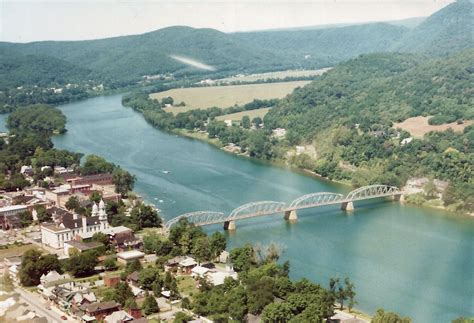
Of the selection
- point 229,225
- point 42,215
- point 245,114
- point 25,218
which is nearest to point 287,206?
point 229,225

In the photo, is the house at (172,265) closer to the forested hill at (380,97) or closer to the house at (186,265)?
the house at (186,265)

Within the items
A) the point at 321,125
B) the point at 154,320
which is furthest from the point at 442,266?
the point at 321,125

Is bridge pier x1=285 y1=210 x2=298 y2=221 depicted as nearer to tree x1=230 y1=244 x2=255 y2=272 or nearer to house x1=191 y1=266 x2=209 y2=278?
tree x1=230 y1=244 x2=255 y2=272

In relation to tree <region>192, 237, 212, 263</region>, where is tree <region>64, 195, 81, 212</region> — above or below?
above

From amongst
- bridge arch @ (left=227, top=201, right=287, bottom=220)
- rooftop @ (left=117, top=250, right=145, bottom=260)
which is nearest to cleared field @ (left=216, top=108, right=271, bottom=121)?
bridge arch @ (left=227, top=201, right=287, bottom=220)

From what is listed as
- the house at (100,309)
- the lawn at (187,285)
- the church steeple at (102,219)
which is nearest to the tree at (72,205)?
the church steeple at (102,219)

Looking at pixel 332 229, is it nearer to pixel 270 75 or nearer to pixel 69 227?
pixel 69 227

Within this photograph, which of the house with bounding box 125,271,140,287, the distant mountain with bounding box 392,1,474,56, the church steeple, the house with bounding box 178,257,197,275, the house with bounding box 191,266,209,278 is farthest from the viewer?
the distant mountain with bounding box 392,1,474,56
